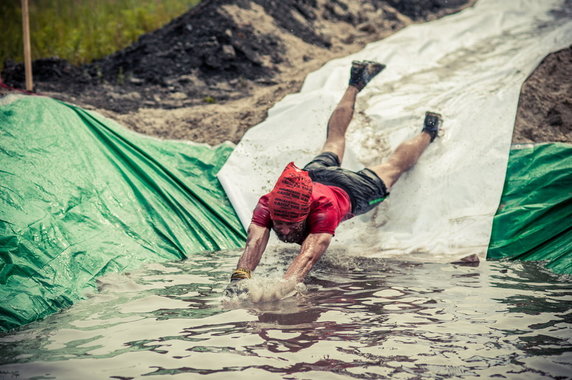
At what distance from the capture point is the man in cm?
332

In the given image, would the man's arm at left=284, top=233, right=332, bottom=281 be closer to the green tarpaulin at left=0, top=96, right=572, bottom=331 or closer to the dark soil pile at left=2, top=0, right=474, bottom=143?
the green tarpaulin at left=0, top=96, right=572, bottom=331

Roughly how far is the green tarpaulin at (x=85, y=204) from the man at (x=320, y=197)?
0.94 metres

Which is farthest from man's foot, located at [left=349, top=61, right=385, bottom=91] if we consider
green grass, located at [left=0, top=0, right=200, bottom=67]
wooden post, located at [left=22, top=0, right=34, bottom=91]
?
green grass, located at [left=0, top=0, right=200, bottom=67]

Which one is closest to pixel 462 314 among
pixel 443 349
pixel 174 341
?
pixel 443 349

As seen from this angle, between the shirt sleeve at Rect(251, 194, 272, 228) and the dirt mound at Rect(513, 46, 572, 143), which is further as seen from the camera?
the dirt mound at Rect(513, 46, 572, 143)

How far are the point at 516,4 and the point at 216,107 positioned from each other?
430 centimetres

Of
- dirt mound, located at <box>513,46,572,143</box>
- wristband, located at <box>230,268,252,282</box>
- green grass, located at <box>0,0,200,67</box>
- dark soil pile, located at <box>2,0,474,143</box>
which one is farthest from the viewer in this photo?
green grass, located at <box>0,0,200,67</box>

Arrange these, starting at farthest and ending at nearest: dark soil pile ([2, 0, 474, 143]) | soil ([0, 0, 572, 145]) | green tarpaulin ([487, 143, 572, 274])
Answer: dark soil pile ([2, 0, 474, 143]) → soil ([0, 0, 572, 145]) → green tarpaulin ([487, 143, 572, 274])

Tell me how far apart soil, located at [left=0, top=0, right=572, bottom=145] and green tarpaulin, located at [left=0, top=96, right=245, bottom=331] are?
118 centimetres

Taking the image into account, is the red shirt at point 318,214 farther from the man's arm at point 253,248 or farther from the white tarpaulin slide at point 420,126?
the white tarpaulin slide at point 420,126

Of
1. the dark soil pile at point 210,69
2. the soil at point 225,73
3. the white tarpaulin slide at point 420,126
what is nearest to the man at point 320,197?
the white tarpaulin slide at point 420,126

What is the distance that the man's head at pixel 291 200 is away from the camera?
331 centimetres

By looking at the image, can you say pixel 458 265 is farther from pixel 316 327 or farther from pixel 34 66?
pixel 34 66

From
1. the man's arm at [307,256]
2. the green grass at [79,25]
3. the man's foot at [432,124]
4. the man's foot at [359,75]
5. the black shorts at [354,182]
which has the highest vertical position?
the green grass at [79,25]
